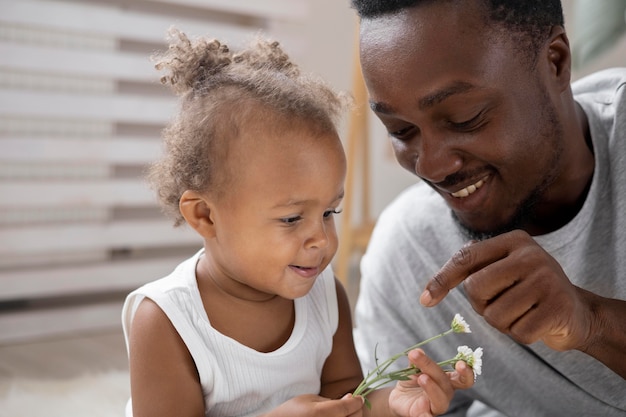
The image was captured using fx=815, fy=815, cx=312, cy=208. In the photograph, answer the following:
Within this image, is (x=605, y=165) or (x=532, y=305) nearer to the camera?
(x=532, y=305)

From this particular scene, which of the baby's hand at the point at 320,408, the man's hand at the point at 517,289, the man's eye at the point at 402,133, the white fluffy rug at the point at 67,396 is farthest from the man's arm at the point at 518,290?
the white fluffy rug at the point at 67,396

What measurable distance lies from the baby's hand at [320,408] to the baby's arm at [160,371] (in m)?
0.13

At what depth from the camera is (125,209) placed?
2.95 m

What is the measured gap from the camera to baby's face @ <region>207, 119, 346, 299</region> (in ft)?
3.93

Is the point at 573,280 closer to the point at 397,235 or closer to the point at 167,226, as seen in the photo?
the point at 397,235

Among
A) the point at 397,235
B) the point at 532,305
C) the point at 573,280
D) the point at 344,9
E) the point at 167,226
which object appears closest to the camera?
the point at 532,305

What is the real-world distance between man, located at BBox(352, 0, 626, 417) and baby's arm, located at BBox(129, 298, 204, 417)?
1.34ft

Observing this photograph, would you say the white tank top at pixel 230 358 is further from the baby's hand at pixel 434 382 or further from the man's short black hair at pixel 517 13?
the man's short black hair at pixel 517 13

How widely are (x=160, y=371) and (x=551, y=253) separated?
26.8 inches

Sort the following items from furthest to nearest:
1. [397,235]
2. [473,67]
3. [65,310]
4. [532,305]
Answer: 1. [65,310]
2. [397,235]
3. [473,67]
4. [532,305]

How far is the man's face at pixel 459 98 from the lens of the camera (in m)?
1.22

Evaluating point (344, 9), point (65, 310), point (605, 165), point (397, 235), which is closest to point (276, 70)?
point (397, 235)

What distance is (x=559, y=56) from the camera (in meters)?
1.34

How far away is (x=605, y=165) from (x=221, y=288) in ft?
2.25
